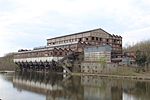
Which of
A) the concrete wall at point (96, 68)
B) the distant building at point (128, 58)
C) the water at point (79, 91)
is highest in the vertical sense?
the distant building at point (128, 58)

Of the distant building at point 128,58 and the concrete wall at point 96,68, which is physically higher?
the distant building at point 128,58

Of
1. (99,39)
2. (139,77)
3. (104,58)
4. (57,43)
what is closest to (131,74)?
(139,77)

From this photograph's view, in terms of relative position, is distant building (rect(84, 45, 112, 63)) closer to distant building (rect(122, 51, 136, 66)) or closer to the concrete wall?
the concrete wall

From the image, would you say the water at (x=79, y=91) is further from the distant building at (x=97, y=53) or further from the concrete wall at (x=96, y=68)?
the distant building at (x=97, y=53)

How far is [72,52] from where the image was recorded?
6581 cm

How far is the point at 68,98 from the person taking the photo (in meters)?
24.3

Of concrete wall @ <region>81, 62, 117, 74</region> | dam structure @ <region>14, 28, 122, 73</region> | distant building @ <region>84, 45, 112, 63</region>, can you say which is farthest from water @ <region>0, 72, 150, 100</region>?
dam structure @ <region>14, 28, 122, 73</region>

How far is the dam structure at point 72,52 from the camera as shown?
63.0 metres

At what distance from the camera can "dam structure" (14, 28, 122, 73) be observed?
6300 cm

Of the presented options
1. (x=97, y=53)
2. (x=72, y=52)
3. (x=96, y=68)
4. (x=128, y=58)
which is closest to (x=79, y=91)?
(x=96, y=68)

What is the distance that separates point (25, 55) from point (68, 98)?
62.5 m

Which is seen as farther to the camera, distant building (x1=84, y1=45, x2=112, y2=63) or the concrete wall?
distant building (x1=84, y1=45, x2=112, y2=63)

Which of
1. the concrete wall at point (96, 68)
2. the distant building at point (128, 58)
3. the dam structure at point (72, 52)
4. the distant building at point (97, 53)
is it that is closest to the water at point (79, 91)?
the concrete wall at point (96, 68)

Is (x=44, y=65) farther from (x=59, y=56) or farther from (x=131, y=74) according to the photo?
(x=131, y=74)
